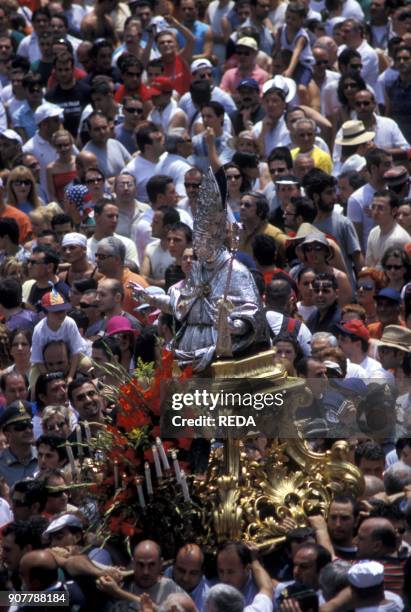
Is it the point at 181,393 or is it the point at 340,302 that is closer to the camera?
the point at 181,393

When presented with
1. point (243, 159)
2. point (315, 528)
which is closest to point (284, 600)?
point (315, 528)

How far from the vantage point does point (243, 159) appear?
16.5 meters

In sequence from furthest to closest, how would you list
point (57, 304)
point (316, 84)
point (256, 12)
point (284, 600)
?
point (256, 12), point (316, 84), point (57, 304), point (284, 600)

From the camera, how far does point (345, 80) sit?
17.8 meters

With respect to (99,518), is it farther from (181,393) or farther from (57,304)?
(57,304)

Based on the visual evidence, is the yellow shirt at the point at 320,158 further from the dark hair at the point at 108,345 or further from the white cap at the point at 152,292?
the dark hair at the point at 108,345

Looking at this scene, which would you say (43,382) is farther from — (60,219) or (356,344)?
(60,219)

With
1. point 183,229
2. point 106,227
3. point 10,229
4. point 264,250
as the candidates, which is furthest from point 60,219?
point 264,250

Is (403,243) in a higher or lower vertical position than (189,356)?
lower

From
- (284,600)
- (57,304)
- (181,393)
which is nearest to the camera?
(284,600)

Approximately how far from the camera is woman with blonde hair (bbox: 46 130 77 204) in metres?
17.7

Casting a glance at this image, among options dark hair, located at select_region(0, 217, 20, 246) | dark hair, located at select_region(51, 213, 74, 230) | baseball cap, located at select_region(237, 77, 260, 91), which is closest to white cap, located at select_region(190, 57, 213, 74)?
baseball cap, located at select_region(237, 77, 260, 91)

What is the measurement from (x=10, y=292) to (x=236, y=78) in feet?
16.1

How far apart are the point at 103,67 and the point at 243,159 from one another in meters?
3.64
